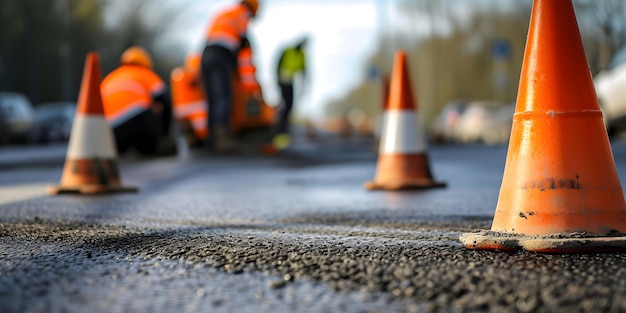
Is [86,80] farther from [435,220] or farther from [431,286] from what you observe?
[431,286]

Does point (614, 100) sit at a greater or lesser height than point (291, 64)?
lesser

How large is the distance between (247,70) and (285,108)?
4.29 metres

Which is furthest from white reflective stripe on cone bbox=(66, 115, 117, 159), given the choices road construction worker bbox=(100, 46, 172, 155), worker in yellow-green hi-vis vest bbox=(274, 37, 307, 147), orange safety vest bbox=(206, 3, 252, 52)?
worker in yellow-green hi-vis vest bbox=(274, 37, 307, 147)

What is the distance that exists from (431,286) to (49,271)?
1.44m

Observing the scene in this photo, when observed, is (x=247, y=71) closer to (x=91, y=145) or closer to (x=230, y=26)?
(x=230, y=26)

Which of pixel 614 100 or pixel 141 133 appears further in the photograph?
pixel 614 100

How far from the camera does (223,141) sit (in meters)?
14.7

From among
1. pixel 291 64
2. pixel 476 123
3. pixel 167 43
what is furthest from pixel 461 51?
pixel 291 64

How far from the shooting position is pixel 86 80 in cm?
856

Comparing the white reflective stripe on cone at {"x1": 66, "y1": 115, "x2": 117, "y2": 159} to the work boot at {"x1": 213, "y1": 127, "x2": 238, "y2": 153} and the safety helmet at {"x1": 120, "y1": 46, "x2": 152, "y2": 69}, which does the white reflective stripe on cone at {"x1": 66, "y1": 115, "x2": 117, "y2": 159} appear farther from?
the safety helmet at {"x1": 120, "y1": 46, "x2": 152, "y2": 69}

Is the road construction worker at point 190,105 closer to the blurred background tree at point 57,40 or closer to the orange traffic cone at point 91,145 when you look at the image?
the orange traffic cone at point 91,145

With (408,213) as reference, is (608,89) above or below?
above

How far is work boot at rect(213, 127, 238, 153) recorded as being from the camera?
14.6 metres

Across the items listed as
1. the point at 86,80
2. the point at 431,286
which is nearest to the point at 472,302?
the point at 431,286
